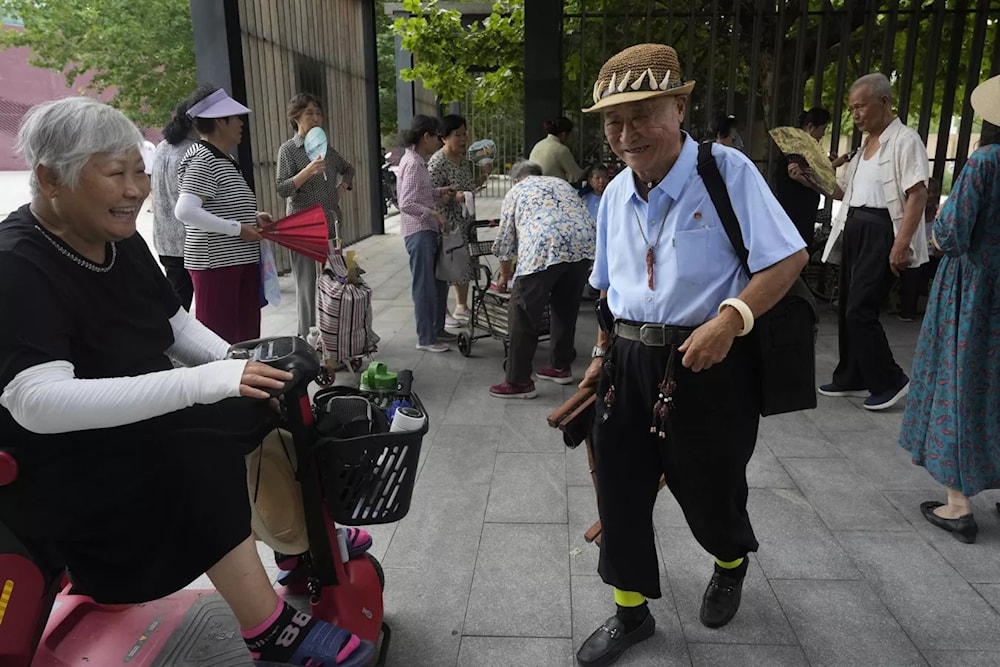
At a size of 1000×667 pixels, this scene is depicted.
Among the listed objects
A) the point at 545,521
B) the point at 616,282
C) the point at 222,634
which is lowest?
the point at 545,521

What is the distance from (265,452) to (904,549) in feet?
8.47

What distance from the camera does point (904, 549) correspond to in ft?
9.73

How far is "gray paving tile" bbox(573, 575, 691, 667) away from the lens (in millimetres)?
2359

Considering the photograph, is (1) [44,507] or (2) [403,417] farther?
(2) [403,417]

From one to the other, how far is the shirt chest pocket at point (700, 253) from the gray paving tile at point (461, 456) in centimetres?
193

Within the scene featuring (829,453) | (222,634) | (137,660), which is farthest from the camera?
(829,453)

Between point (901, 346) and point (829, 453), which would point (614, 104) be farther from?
point (901, 346)

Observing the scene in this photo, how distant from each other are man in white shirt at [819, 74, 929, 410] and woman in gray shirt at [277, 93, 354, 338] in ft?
11.8

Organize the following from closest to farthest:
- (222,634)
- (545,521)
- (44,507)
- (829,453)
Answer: (44,507) → (222,634) → (545,521) → (829,453)

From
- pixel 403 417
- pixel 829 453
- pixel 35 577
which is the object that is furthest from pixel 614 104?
pixel 829 453

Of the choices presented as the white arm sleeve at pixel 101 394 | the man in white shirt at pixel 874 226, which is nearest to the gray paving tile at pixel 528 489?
the white arm sleeve at pixel 101 394

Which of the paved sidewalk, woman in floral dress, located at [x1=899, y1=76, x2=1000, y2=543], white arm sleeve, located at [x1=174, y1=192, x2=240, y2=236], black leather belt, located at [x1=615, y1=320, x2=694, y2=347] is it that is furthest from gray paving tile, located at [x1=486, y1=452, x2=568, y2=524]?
white arm sleeve, located at [x1=174, y1=192, x2=240, y2=236]

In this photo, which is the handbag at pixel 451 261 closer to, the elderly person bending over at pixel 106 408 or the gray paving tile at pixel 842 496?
the gray paving tile at pixel 842 496

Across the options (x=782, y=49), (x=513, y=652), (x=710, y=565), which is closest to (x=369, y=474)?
(x=513, y=652)
